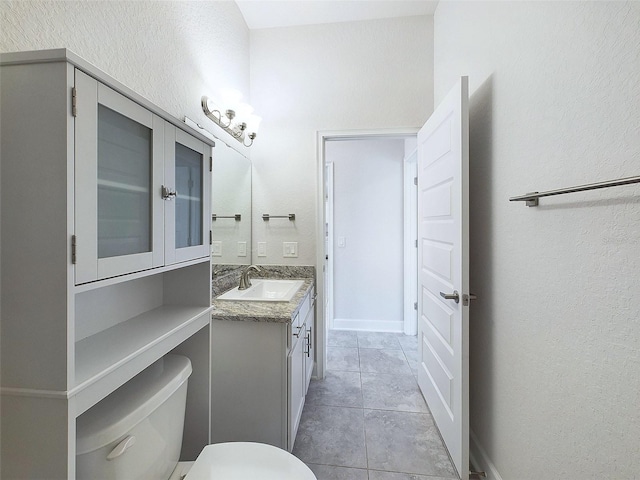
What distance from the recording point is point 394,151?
344 centimetres

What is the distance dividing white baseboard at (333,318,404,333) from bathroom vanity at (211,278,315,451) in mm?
2058

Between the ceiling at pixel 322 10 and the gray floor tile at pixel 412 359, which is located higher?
the ceiling at pixel 322 10

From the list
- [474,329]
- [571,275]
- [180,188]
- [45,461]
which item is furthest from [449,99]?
[45,461]

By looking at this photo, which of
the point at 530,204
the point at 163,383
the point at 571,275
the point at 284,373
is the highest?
the point at 530,204

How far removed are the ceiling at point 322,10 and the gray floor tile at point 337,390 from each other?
2867 millimetres

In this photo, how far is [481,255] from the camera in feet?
5.08

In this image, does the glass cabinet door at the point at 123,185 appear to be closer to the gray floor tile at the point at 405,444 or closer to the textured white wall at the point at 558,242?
the textured white wall at the point at 558,242

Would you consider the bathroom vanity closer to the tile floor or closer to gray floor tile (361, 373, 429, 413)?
the tile floor

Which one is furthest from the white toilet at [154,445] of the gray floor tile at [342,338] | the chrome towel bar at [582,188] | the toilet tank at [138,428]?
the gray floor tile at [342,338]

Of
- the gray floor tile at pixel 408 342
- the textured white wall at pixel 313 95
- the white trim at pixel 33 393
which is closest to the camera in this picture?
the white trim at pixel 33 393

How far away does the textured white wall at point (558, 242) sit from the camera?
0.75 meters

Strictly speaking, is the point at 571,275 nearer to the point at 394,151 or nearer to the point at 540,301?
the point at 540,301

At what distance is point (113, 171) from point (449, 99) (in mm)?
1517

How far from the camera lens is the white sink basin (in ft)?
6.14
